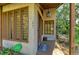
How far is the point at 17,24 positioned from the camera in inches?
333

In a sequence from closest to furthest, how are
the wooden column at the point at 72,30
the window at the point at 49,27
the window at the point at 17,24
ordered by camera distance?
the wooden column at the point at 72,30
the window at the point at 17,24
the window at the point at 49,27

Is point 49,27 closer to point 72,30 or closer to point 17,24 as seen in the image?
point 17,24

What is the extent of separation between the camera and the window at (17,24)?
322 inches

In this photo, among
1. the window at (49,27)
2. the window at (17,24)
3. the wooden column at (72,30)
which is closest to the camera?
the wooden column at (72,30)

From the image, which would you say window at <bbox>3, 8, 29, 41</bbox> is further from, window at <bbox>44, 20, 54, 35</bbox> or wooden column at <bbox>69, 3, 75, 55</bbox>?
window at <bbox>44, 20, 54, 35</bbox>

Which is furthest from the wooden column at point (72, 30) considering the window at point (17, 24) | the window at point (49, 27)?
the window at point (49, 27)

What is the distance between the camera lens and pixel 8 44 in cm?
841

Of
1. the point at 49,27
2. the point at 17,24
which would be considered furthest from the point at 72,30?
the point at 49,27

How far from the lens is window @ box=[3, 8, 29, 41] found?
817 cm

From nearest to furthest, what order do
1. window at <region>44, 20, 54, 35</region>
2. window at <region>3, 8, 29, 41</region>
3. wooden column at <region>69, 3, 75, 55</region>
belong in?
wooden column at <region>69, 3, 75, 55</region> → window at <region>3, 8, 29, 41</region> → window at <region>44, 20, 54, 35</region>

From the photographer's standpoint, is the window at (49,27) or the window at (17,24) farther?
the window at (49,27)

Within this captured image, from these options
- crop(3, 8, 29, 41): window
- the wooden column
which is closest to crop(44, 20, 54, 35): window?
crop(3, 8, 29, 41): window

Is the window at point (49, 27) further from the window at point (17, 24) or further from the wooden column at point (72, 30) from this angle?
the wooden column at point (72, 30)

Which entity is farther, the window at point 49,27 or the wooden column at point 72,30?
the window at point 49,27
